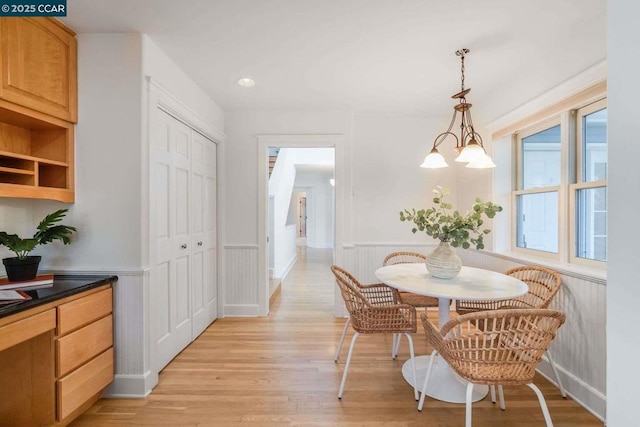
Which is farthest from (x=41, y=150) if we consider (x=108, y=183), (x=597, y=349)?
(x=597, y=349)

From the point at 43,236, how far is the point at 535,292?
334 centimetres

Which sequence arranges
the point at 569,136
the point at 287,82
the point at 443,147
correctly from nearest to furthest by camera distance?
the point at 569,136 → the point at 287,82 → the point at 443,147

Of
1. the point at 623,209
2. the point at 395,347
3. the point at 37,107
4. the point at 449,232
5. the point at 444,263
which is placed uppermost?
the point at 37,107

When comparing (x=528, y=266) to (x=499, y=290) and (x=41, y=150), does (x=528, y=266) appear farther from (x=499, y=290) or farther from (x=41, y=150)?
(x=41, y=150)

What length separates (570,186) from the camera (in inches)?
85.1

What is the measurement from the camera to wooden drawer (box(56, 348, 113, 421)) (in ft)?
5.26

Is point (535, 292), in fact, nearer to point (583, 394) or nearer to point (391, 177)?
point (583, 394)

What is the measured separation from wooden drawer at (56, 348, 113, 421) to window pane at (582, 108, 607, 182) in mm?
3407

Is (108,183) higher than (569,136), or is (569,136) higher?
(569,136)

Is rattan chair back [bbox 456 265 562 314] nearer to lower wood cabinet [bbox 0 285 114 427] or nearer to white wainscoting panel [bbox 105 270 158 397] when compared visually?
white wainscoting panel [bbox 105 270 158 397]

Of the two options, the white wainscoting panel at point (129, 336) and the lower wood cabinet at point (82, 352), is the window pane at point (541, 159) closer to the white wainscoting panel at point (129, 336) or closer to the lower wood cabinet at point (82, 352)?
the white wainscoting panel at point (129, 336)

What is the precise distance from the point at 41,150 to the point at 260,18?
5.47 ft

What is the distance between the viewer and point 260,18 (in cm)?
186

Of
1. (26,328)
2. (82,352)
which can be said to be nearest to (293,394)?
(82,352)
